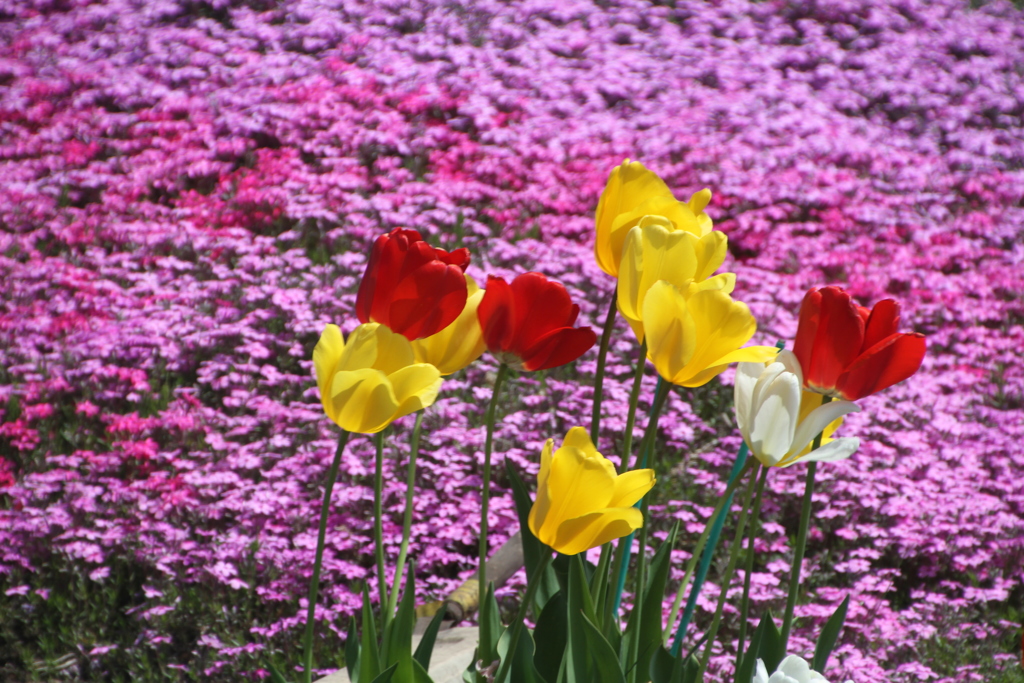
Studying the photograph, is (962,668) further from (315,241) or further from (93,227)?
(93,227)

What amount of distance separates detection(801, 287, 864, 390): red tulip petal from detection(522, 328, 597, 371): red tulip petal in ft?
0.75

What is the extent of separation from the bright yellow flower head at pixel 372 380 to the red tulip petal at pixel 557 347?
0.15 metres

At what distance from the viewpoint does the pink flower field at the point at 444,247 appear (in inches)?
99.8

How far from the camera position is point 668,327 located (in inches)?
33.4

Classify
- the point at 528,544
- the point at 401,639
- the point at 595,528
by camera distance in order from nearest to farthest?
the point at 595,528, the point at 401,639, the point at 528,544

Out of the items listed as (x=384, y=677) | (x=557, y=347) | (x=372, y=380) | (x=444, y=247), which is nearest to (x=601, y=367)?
(x=557, y=347)

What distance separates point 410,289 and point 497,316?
13 cm

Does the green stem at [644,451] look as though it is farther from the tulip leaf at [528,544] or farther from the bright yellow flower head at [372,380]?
the bright yellow flower head at [372,380]

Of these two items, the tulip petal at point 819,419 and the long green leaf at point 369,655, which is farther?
the long green leaf at point 369,655

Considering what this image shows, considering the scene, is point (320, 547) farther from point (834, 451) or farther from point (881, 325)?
point (881, 325)

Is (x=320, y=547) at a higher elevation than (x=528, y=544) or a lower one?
higher

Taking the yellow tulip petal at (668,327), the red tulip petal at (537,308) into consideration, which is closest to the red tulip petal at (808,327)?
the yellow tulip petal at (668,327)

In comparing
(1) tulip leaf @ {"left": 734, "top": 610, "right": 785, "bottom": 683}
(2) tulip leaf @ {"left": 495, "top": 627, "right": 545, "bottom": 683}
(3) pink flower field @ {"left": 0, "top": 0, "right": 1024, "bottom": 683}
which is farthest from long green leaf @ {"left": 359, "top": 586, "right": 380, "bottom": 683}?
(3) pink flower field @ {"left": 0, "top": 0, "right": 1024, "bottom": 683}

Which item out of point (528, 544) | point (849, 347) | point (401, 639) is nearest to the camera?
point (849, 347)
